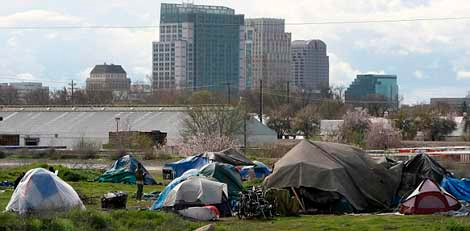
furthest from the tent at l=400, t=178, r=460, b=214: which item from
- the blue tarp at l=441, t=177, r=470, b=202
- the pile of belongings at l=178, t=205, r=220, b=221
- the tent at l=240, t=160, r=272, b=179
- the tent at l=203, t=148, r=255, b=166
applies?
the tent at l=203, t=148, r=255, b=166

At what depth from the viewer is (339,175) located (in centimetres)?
3139

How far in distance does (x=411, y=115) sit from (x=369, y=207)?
74.8 m

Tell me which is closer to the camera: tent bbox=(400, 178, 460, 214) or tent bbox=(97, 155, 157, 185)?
tent bbox=(400, 178, 460, 214)

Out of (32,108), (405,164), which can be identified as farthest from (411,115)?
(405,164)

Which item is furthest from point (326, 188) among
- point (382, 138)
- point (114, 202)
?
point (382, 138)

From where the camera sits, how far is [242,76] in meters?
189

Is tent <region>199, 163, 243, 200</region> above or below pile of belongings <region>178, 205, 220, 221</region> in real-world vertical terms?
above

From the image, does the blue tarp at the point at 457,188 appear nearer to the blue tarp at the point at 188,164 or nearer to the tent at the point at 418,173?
the tent at the point at 418,173

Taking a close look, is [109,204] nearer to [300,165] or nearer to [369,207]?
[300,165]

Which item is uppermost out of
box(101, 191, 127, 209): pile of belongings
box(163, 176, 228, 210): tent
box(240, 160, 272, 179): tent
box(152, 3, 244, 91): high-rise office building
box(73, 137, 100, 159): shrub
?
box(152, 3, 244, 91): high-rise office building

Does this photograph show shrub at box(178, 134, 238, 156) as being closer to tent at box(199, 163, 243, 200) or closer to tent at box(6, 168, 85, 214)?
tent at box(199, 163, 243, 200)

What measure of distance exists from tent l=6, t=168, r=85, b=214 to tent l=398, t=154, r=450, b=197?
13.0m

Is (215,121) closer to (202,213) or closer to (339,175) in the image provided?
(339,175)

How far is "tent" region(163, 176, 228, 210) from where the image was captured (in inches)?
1073
